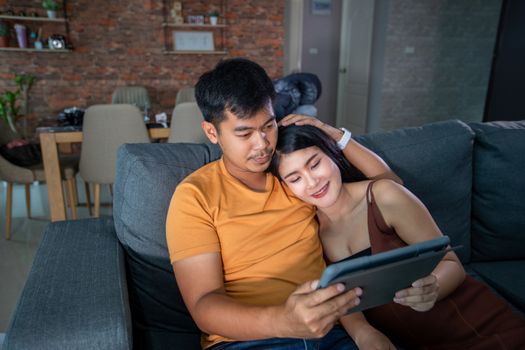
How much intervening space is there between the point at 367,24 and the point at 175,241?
5.17m

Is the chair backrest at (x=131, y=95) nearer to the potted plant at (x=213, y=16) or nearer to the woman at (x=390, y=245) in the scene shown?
the potted plant at (x=213, y=16)

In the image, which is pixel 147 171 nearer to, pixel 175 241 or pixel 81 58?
pixel 175 241

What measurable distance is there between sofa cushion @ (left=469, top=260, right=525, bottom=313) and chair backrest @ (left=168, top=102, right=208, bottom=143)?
1.97 m

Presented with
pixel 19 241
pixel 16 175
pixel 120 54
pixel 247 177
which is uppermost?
pixel 120 54

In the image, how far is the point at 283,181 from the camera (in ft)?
3.60

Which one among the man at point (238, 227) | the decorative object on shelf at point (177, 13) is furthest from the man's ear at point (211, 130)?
the decorative object on shelf at point (177, 13)

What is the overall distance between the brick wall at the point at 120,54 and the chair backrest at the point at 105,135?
2217mm

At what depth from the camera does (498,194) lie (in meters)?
1.47

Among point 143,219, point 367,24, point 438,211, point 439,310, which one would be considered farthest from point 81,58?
point 439,310

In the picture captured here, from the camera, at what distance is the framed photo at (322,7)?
5860 millimetres

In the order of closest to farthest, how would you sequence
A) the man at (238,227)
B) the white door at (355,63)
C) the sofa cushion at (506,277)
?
the man at (238,227) → the sofa cushion at (506,277) → the white door at (355,63)

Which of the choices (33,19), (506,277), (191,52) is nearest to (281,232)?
(506,277)

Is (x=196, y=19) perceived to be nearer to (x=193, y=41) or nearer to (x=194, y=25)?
(x=194, y=25)

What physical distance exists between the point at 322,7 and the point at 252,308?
5.91m
